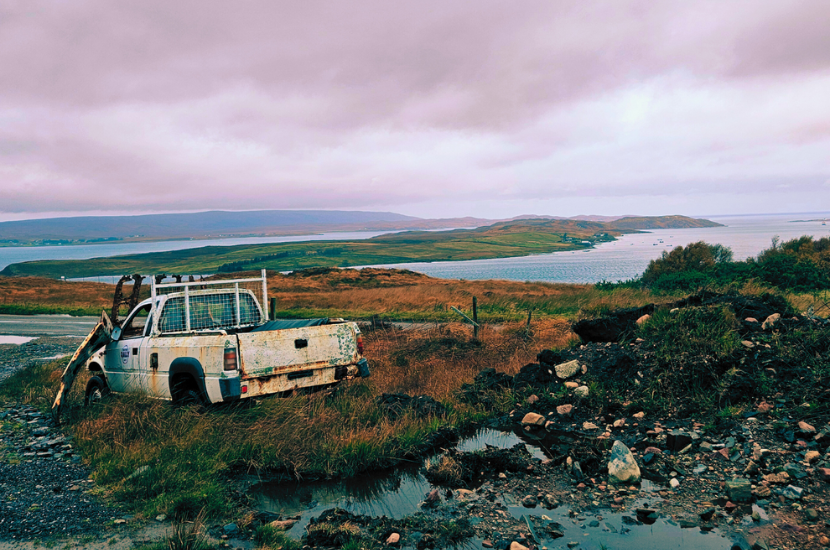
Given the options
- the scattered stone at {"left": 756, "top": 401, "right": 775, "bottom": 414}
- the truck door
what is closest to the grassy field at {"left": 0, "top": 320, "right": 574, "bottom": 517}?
the truck door

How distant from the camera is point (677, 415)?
25.0ft

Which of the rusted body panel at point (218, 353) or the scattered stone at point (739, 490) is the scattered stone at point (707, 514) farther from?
the rusted body panel at point (218, 353)

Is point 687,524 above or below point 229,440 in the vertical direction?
below

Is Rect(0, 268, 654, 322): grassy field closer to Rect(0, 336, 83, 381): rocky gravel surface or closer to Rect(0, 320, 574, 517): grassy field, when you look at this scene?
Rect(0, 320, 574, 517): grassy field

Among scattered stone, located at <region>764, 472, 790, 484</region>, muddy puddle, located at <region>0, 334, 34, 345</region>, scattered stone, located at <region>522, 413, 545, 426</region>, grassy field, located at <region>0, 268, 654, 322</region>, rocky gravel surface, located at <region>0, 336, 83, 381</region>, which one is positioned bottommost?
grassy field, located at <region>0, 268, 654, 322</region>

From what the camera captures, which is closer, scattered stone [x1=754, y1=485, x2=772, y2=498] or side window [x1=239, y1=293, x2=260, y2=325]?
scattered stone [x1=754, y1=485, x2=772, y2=498]

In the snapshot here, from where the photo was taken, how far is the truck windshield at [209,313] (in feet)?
28.4

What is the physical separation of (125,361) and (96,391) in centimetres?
116

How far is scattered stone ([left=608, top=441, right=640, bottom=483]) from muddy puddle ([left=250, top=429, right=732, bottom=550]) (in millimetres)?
156

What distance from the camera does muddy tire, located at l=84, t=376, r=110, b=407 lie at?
29.2ft

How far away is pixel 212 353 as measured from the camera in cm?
723

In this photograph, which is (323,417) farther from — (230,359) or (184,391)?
(184,391)

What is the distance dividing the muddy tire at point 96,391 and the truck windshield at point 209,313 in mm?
1641

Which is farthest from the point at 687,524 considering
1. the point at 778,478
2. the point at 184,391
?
the point at 184,391
